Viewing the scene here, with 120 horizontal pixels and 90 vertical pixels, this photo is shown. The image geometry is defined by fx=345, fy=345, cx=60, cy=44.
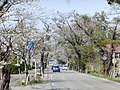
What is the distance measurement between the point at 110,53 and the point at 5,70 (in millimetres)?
40800

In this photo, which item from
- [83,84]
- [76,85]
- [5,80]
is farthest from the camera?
[83,84]

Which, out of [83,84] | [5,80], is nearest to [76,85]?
[83,84]

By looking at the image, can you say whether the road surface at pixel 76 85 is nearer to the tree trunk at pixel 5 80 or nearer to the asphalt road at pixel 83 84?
the asphalt road at pixel 83 84

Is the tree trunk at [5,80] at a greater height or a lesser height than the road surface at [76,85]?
greater

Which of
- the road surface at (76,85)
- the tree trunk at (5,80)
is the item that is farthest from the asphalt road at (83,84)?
the tree trunk at (5,80)

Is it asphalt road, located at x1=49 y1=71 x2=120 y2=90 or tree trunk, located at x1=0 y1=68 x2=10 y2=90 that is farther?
asphalt road, located at x1=49 y1=71 x2=120 y2=90

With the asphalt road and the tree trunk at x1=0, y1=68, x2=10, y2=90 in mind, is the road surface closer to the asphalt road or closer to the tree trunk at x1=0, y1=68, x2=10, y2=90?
the asphalt road

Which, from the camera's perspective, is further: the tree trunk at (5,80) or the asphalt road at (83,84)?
the asphalt road at (83,84)

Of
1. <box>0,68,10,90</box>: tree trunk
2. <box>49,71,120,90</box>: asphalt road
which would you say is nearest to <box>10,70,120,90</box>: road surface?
<box>49,71,120,90</box>: asphalt road

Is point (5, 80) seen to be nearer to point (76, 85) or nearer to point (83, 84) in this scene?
point (76, 85)

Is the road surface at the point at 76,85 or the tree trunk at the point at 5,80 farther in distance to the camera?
the road surface at the point at 76,85

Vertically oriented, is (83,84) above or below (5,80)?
below

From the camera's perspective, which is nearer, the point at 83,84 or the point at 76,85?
the point at 76,85

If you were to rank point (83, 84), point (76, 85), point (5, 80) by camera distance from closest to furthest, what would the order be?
point (5, 80) < point (76, 85) < point (83, 84)
